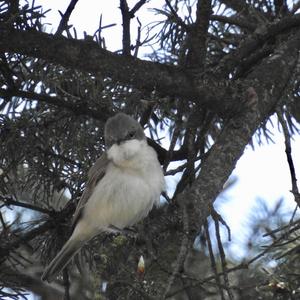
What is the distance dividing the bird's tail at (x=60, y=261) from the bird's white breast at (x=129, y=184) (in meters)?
0.18

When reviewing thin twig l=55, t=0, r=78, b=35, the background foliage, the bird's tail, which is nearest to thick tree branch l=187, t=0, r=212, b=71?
the background foliage

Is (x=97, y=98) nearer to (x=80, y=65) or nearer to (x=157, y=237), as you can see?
(x=80, y=65)

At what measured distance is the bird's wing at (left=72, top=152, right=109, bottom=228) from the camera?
322 cm

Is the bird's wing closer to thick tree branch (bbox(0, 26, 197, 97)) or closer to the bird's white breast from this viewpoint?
the bird's white breast

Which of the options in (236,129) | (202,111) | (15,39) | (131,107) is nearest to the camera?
(15,39)

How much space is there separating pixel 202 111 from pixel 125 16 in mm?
542

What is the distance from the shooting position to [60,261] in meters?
3.26

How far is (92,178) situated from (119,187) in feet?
0.70

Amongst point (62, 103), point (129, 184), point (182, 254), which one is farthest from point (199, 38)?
point (182, 254)

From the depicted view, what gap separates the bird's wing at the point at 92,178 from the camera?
3225 millimetres

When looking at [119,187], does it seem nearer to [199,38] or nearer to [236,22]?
[199,38]

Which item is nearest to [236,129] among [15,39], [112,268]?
[112,268]

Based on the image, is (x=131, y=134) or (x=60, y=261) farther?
(x=131, y=134)

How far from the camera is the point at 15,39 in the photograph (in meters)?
2.56
